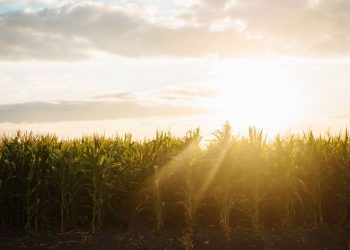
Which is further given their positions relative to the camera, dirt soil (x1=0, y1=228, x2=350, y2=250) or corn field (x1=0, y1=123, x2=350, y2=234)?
corn field (x1=0, y1=123, x2=350, y2=234)

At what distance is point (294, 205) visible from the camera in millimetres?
15672

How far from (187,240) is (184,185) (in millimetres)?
1993

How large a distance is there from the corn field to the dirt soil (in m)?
0.64

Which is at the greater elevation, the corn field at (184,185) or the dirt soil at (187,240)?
the corn field at (184,185)

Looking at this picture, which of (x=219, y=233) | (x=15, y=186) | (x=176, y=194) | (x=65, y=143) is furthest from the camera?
(x=65, y=143)

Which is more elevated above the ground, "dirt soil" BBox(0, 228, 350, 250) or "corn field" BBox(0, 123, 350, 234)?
"corn field" BBox(0, 123, 350, 234)

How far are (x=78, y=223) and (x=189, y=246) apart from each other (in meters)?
4.24

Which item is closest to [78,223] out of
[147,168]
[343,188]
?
[147,168]

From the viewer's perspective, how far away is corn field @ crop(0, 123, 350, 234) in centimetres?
1492

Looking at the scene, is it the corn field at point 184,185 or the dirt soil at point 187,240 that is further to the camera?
the corn field at point 184,185

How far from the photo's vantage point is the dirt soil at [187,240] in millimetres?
13109

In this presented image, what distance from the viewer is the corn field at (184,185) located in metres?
14.9

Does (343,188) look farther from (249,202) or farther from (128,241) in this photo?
(128,241)

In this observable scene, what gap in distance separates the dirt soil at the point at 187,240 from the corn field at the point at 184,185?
2.09ft
